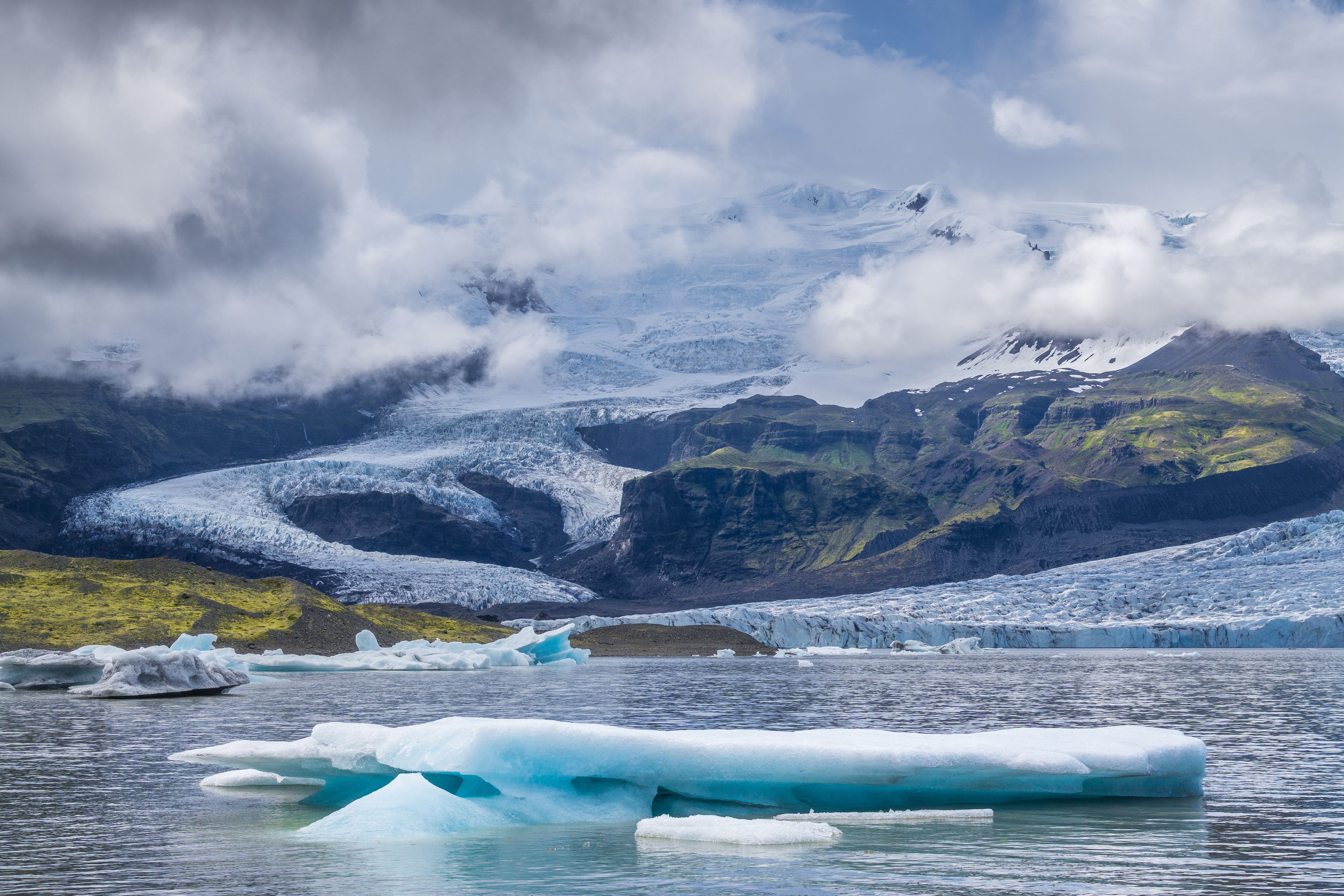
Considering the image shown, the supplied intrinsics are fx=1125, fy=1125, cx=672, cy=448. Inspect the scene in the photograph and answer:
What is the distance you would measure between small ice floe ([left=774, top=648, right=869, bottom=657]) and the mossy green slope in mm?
33217

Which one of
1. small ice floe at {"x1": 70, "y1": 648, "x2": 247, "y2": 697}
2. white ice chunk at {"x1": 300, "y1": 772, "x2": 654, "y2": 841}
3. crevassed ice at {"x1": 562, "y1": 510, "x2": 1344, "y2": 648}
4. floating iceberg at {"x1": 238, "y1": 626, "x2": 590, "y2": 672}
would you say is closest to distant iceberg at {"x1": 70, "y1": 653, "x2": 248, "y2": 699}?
small ice floe at {"x1": 70, "y1": 648, "x2": 247, "y2": 697}

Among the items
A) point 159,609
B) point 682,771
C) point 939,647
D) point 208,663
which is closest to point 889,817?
point 682,771

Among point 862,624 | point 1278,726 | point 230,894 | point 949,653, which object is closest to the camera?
point 230,894

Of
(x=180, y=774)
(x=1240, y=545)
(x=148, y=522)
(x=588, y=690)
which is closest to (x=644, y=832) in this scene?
(x=180, y=774)

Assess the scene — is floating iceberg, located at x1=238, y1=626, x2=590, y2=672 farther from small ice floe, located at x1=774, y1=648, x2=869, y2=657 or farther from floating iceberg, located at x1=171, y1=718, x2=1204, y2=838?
floating iceberg, located at x1=171, y1=718, x2=1204, y2=838

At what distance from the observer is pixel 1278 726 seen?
2920cm

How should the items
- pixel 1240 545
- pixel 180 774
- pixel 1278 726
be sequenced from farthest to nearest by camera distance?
pixel 1240 545
pixel 1278 726
pixel 180 774

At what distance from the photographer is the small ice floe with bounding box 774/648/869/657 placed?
4262 inches

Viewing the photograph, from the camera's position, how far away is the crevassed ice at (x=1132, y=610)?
336 feet

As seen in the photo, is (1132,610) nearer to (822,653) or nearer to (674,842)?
(822,653)

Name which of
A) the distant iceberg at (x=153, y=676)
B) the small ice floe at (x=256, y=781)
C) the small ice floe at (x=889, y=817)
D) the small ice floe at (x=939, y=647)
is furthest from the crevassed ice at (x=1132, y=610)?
the small ice floe at (x=889, y=817)

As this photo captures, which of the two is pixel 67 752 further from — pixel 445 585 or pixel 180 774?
pixel 445 585

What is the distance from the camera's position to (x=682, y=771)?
51.6 ft

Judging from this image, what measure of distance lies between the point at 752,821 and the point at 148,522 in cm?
16241
